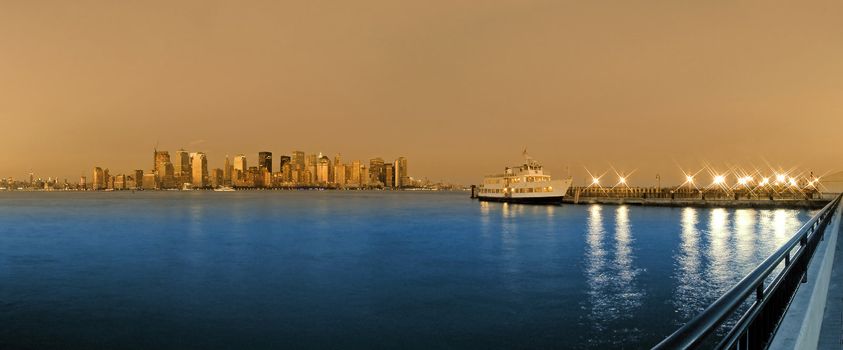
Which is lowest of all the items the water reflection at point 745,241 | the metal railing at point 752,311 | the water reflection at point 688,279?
the water reflection at point 745,241

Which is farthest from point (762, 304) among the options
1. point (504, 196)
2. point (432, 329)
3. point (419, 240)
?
point (504, 196)

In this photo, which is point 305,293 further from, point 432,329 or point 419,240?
point 419,240

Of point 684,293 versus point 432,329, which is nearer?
point 432,329

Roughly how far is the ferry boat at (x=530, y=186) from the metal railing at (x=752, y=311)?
10151 cm

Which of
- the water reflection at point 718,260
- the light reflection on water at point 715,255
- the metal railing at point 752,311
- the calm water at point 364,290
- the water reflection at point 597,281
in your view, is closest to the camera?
the metal railing at point 752,311

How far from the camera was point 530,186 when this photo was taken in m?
113

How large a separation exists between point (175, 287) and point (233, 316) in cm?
695

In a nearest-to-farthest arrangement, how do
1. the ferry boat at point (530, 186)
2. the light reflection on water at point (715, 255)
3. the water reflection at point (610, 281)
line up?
the water reflection at point (610, 281), the light reflection on water at point (715, 255), the ferry boat at point (530, 186)

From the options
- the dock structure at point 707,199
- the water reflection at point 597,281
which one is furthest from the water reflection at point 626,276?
the dock structure at point 707,199

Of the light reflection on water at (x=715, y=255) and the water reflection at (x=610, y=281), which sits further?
the light reflection on water at (x=715, y=255)

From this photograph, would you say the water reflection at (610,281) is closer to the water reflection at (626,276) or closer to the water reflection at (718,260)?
the water reflection at (626,276)

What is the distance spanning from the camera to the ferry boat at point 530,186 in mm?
109938

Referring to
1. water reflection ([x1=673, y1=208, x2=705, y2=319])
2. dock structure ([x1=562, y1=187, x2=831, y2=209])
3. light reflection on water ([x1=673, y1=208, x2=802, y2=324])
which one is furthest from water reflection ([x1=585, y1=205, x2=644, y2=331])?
dock structure ([x1=562, y1=187, x2=831, y2=209])

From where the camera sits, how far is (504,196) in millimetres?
120938
